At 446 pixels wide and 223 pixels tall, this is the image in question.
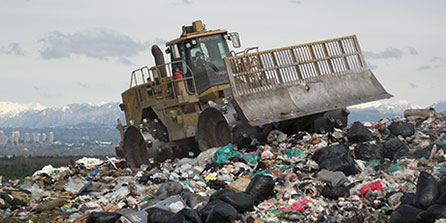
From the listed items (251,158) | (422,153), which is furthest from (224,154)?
(422,153)

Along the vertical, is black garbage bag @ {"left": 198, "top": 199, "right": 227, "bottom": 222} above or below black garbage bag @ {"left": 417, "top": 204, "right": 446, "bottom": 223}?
above

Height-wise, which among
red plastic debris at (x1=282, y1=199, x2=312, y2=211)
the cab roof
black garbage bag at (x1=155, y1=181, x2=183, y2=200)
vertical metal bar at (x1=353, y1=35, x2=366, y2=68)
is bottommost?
red plastic debris at (x1=282, y1=199, x2=312, y2=211)

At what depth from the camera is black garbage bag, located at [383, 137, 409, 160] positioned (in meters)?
10.0

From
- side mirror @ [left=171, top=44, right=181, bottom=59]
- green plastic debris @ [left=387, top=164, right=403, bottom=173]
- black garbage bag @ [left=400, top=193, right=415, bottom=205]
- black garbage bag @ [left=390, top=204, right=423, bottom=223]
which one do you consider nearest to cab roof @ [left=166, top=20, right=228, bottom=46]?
side mirror @ [left=171, top=44, right=181, bottom=59]

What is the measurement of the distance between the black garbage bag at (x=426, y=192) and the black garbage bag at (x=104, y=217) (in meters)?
3.33

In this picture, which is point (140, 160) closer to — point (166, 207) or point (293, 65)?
point (293, 65)

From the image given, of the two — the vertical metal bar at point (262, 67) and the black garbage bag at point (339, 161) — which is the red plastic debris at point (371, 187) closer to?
the black garbage bag at point (339, 161)

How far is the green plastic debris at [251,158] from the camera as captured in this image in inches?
417

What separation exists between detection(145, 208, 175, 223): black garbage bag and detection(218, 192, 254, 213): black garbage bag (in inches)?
25.7

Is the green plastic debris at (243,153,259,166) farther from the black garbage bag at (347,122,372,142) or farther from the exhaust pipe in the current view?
the exhaust pipe

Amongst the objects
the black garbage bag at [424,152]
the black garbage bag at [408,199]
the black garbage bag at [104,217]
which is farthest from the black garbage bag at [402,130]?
the black garbage bag at [104,217]

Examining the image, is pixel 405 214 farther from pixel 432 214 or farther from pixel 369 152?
pixel 369 152

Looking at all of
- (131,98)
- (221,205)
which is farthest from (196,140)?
(221,205)

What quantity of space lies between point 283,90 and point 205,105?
1944mm
